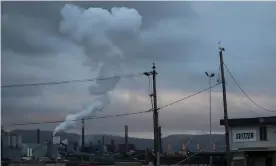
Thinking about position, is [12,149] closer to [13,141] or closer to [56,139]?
[13,141]

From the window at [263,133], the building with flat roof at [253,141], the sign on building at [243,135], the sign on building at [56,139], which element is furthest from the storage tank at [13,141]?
the window at [263,133]

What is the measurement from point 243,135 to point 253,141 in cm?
102

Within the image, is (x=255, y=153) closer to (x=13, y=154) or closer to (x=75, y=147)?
(x=13, y=154)

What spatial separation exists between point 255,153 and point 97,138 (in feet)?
204

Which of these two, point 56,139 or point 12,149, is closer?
point 12,149

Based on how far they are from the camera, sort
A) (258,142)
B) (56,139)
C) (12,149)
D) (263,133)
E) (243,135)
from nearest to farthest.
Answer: (263,133) → (258,142) → (243,135) → (12,149) → (56,139)

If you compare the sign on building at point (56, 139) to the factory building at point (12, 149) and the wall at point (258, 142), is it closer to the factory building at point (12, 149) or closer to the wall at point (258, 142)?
the factory building at point (12, 149)

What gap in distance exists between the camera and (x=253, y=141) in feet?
117

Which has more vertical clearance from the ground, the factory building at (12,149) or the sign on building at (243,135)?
the sign on building at (243,135)

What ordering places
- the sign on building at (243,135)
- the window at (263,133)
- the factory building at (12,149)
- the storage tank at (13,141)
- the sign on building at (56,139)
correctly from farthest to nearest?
the sign on building at (56,139) < the storage tank at (13,141) < the factory building at (12,149) < the sign on building at (243,135) < the window at (263,133)

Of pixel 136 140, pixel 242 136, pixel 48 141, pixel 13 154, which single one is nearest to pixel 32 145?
pixel 48 141

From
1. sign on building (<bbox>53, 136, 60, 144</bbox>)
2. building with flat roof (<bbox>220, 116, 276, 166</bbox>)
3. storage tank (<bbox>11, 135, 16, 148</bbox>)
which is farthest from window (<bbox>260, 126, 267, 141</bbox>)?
sign on building (<bbox>53, 136, 60, 144</bbox>)

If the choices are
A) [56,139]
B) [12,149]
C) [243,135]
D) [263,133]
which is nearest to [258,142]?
[263,133]

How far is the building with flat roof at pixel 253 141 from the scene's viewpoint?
34.5 metres
